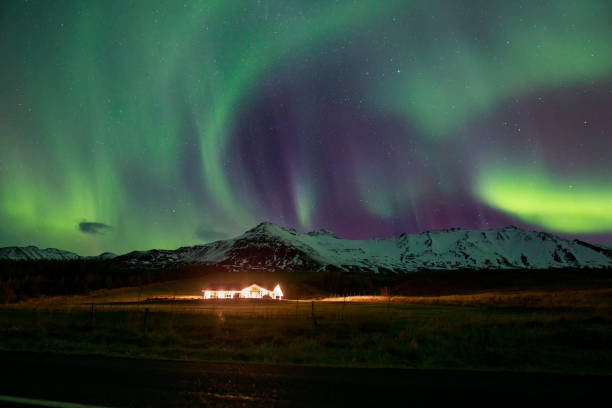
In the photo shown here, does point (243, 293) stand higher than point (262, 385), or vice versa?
point (243, 293)

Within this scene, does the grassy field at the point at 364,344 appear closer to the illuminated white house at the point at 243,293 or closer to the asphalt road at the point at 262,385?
the asphalt road at the point at 262,385

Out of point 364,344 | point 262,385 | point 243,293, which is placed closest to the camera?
point 262,385

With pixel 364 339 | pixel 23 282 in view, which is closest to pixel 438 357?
pixel 364 339

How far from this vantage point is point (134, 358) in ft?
51.2

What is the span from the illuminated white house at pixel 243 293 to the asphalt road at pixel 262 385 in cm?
8738

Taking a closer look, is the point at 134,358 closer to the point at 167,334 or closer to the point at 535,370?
the point at 167,334

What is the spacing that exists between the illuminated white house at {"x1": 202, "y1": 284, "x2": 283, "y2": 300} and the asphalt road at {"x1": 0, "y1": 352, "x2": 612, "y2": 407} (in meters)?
87.4

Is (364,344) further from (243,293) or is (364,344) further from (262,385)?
(243,293)

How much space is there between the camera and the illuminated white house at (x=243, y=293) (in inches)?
3989

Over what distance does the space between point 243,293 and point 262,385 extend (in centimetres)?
9469

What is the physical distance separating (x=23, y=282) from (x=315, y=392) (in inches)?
5286

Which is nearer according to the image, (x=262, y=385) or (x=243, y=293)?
(x=262, y=385)

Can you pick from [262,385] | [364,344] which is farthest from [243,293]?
[262,385]

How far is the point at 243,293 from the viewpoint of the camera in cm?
10288
